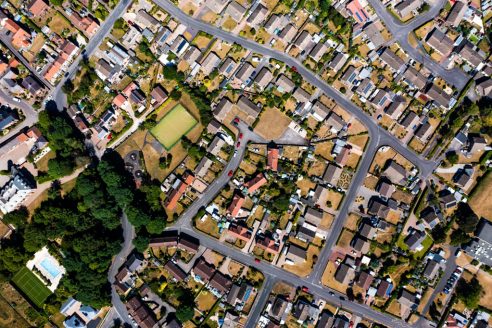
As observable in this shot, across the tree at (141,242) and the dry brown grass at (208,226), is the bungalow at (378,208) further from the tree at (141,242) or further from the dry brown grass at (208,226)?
the tree at (141,242)

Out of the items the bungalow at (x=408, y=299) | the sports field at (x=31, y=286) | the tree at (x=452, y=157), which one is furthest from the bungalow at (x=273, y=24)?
the sports field at (x=31, y=286)

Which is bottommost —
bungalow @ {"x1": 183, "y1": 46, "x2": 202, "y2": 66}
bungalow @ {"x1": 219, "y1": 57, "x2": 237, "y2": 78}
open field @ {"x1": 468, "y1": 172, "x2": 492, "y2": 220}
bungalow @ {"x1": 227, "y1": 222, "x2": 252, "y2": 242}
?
bungalow @ {"x1": 227, "y1": 222, "x2": 252, "y2": 242}

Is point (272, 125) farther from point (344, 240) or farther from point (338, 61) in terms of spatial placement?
point (344, 240)

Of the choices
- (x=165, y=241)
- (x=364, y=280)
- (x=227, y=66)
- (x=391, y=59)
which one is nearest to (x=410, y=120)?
(x=391, y=59)

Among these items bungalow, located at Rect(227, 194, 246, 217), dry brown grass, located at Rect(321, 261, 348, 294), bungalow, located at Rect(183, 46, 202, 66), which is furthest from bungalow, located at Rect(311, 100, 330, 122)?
dry brown grass, located at Rect(321, 261, 348, 294)

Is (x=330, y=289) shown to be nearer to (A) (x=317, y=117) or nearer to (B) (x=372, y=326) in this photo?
(B) (x=372, y=326)

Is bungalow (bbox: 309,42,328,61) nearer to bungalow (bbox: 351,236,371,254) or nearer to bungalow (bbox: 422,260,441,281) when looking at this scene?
bungalow (bbox: 351,236,371,254)
